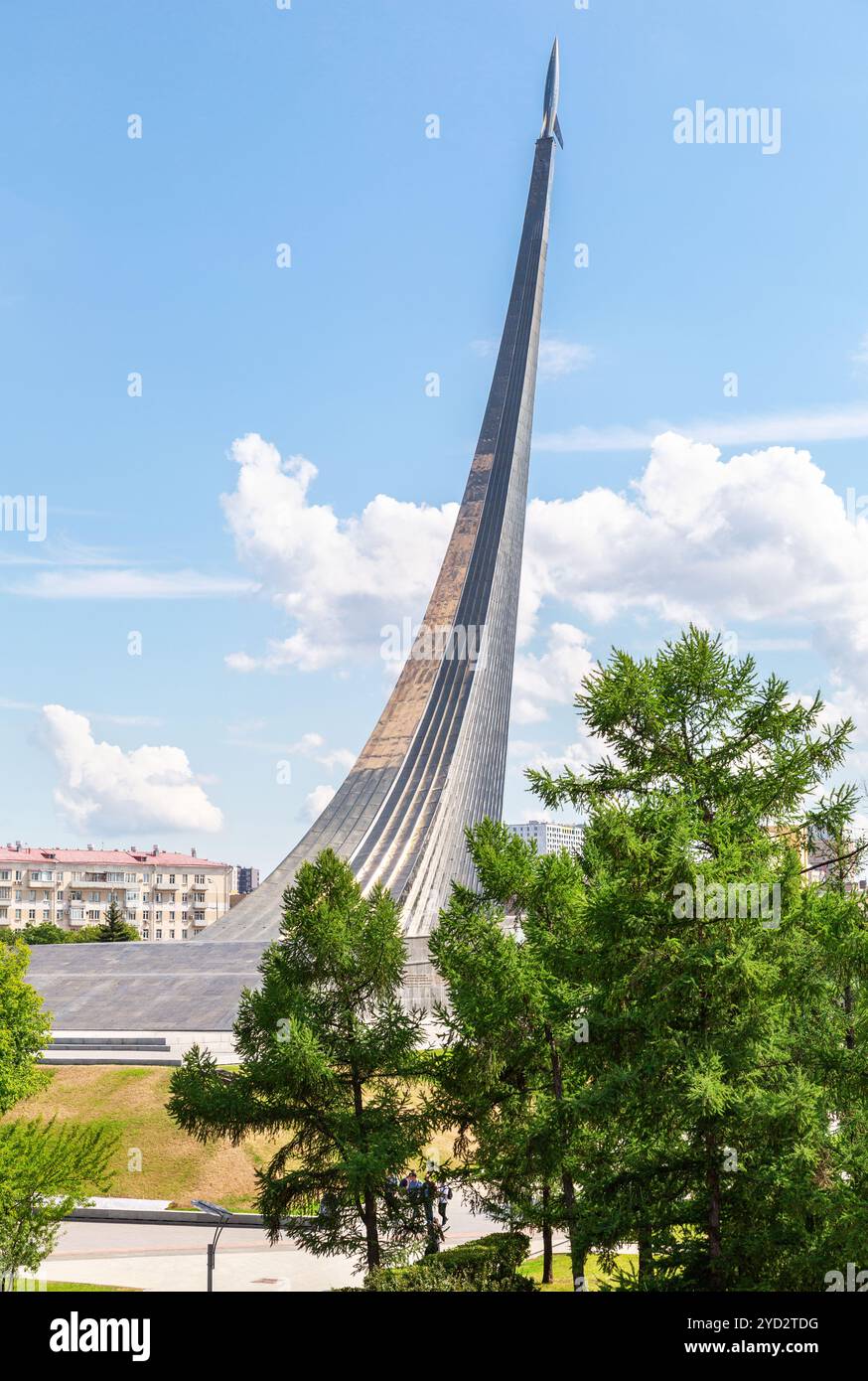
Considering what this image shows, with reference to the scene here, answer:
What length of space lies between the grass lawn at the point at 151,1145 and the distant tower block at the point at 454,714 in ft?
41.2

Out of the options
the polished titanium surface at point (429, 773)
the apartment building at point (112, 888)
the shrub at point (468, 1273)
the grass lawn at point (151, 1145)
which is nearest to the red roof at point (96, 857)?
the apartment building at point (112, 888)

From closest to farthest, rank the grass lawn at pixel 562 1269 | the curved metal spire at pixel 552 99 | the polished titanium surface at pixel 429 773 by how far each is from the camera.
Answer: the grass lawn at pixel 562 1269 → the polished titanium surface at pixel 429 773 → the curved metal spire at pixel 552 99

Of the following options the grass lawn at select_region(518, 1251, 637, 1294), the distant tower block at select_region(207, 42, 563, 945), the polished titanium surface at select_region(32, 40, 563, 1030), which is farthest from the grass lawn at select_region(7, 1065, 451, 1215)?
the distant tower block at select_region(207, 42, 563, 945)

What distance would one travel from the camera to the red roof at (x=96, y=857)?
282 feet

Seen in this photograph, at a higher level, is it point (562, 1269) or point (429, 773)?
point (429, 773)

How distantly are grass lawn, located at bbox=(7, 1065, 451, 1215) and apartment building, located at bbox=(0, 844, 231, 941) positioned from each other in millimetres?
59734

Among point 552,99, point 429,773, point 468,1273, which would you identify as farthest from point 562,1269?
point 552,99

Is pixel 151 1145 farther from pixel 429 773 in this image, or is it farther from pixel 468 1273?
pixel 429 773

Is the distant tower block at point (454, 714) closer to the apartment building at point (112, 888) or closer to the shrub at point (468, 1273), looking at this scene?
the shrub at point (468, 1273)

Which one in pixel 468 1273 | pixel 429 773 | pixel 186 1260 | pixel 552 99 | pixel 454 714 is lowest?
pixel 186 1260

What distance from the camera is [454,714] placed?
157 feet

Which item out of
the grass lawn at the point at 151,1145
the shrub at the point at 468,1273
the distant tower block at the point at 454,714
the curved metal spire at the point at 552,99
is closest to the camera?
the shrub at the point at 468,1273

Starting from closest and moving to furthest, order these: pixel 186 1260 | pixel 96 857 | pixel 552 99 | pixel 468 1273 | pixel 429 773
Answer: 1. pixel 468 1273
2. pixel 186 1260
3. pixel 429 773
4. pixel 552 99
5. pixel 96 857

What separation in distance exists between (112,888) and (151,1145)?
7063 cm
